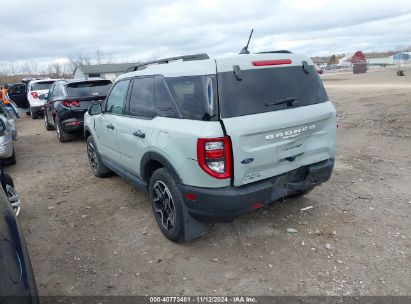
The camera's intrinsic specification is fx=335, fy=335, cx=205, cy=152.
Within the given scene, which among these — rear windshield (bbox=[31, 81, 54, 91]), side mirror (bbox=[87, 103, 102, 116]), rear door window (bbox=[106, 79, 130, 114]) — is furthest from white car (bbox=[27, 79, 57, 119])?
rear door window (bbox=[106, 79, 130, 114])

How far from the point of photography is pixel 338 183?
5125 millimetres

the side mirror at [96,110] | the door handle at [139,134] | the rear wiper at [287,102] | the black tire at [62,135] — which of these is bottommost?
the black tire at [62,135]

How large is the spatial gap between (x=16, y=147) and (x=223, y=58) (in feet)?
27.7

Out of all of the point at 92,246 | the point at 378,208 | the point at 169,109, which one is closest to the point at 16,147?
the point at 92,246

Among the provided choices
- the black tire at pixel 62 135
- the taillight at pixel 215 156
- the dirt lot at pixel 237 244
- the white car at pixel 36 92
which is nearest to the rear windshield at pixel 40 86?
the white car at pixel 36 92

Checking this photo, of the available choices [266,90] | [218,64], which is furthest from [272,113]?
[218,64]

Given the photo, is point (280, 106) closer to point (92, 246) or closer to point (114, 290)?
point (114, 290)

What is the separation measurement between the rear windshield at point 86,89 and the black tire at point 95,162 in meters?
3.10

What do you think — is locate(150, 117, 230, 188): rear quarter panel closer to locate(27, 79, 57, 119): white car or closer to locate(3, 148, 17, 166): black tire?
locate(3, 148, 17, 166): black tire

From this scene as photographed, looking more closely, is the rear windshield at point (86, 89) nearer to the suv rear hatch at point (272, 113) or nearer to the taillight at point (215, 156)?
the suv rear hatch at point (272, 113)

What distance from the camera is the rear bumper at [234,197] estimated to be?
9.91 feet

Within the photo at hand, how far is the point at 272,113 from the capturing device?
3.16 m

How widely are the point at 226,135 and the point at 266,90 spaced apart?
70cm

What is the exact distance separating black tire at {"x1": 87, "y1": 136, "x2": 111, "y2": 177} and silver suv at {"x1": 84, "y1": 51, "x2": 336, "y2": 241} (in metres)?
1.91
